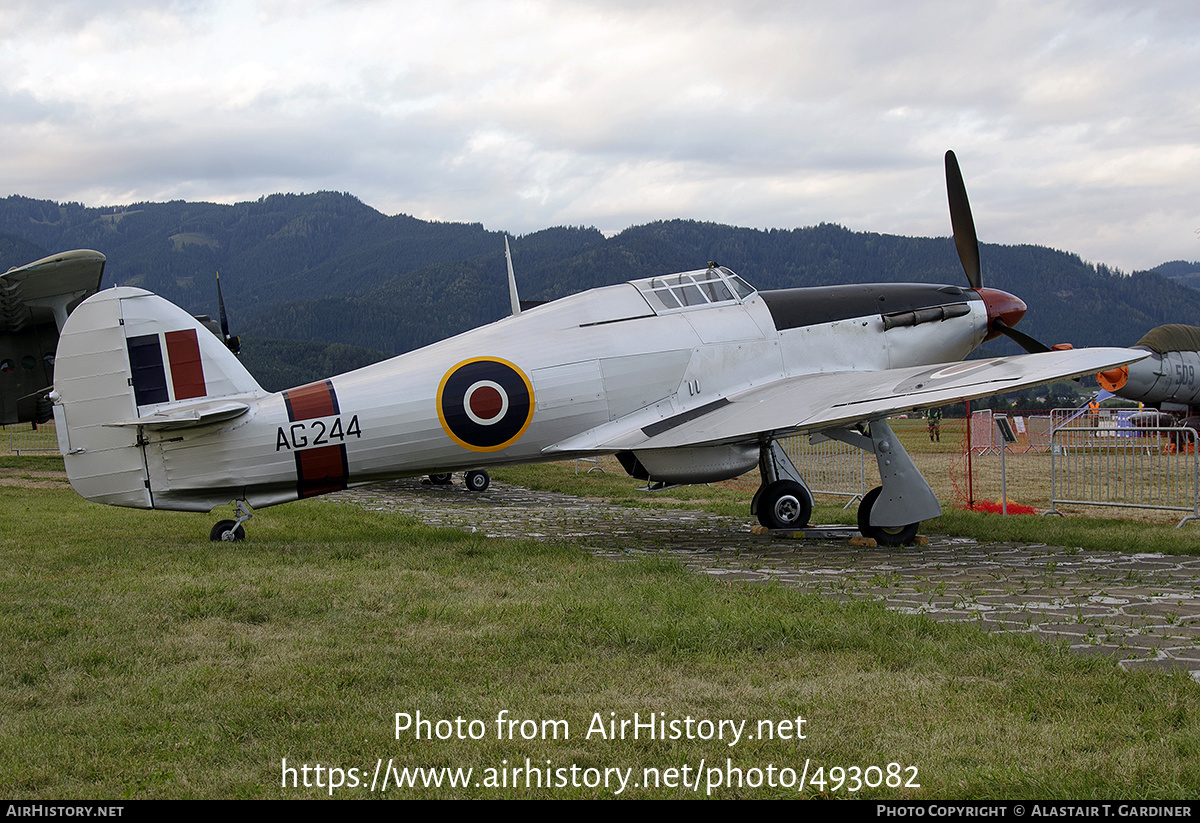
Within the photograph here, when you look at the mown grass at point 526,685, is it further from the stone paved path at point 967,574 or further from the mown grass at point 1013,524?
the mown grass at point 1013,524

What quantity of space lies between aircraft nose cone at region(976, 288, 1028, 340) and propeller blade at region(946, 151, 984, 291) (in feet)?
1.50

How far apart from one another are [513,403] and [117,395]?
3922mm

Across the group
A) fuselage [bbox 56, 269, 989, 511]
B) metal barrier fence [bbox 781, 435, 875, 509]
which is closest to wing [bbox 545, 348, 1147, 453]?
fuselage [bbox 56, 269, 989, 511]

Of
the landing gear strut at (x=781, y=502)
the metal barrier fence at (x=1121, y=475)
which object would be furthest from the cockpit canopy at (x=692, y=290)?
the metal barrier fence at (x=1121, y=475)

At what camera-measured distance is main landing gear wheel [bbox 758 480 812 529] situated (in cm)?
1023

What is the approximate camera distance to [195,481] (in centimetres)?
896

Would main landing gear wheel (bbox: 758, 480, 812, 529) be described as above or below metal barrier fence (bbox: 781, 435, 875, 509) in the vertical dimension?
above

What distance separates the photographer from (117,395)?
9.00m

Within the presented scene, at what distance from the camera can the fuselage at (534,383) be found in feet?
29.6

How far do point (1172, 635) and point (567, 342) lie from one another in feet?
20.3

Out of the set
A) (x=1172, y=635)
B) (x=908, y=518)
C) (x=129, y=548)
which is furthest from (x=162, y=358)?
(x=1172, y=635)

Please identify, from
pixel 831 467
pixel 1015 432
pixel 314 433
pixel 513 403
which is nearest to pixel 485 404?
pixel 513 403

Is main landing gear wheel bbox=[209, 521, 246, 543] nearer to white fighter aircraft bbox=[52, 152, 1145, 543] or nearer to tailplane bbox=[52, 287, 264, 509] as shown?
white fighter aircraft bbox=[52, 152, 1145, 543]

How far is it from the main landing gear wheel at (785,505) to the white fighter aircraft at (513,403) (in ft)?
0.06
